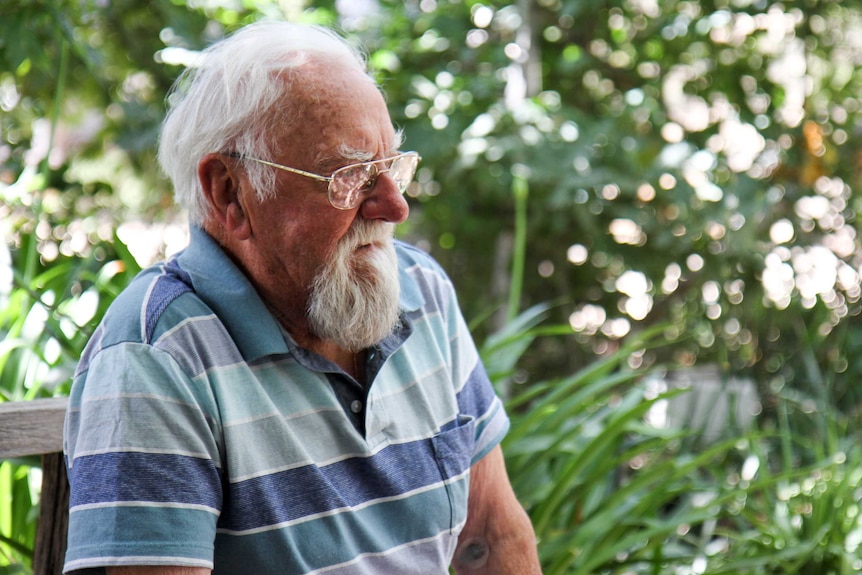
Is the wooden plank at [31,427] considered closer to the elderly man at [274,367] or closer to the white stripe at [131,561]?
the elderly man at [274,367]

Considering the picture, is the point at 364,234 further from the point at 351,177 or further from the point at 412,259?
the point at 412,259

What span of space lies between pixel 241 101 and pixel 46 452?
1.89 ft

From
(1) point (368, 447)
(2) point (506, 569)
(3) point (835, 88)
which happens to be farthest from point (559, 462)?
(3) point (835, 88)

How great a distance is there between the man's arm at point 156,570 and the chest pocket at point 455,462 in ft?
1.35

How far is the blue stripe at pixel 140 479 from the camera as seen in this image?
39.8 inches

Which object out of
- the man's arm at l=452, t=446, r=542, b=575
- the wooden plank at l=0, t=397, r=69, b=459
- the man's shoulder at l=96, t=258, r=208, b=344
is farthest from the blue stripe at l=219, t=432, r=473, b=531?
the wooden plank at l=0, t=397, r=69, b=459

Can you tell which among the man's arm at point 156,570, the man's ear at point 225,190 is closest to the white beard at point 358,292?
the man's ear at point 225,190

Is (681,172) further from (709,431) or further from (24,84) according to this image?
(24,84)

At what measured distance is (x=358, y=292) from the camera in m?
1.23

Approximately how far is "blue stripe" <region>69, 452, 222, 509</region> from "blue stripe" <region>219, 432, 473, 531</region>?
0.06m

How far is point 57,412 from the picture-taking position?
1270 mm

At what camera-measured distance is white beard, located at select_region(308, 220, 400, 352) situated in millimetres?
1209

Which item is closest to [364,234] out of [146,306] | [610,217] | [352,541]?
[146,306]

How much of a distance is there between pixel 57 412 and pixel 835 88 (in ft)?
10.4
